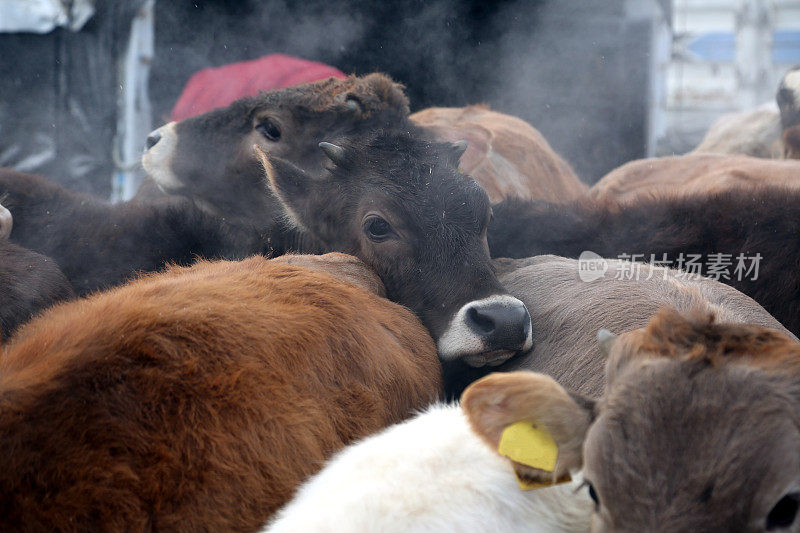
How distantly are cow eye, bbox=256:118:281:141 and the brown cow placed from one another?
1.11 metres

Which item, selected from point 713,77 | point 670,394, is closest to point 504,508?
point 670,394

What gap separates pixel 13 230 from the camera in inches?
120

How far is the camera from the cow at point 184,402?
1462mm

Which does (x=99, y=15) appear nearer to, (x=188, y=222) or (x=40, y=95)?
(x=40, y=95)

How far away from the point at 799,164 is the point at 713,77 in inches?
374

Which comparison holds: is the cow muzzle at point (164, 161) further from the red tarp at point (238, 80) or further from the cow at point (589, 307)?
the red tarp at point (238, 80)

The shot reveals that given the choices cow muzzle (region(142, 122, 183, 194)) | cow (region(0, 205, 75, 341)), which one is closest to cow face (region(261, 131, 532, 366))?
cow muzzle (region(142, 122, 183, 194))

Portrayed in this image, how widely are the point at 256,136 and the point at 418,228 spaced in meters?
1.01

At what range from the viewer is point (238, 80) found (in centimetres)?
623

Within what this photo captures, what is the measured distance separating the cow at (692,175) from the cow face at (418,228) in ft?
4.80

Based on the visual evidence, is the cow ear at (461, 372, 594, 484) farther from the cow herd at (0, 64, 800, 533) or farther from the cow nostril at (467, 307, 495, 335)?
the cow nostril at (467, 307, 495, 335)

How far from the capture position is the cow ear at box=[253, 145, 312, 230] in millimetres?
3143

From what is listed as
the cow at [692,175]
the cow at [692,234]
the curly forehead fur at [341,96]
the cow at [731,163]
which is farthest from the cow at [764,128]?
the curly forehead fur at [341,96]

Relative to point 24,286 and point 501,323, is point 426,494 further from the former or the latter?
point 24,286
